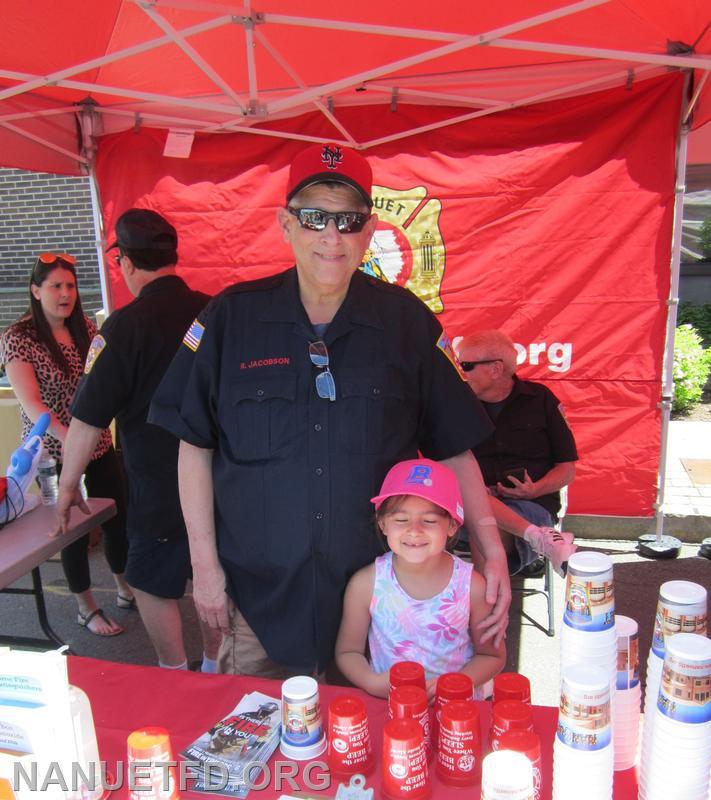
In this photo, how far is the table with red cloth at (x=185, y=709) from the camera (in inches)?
48.3

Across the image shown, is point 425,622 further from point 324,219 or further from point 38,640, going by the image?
point 38,640

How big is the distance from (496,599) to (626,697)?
517 mm

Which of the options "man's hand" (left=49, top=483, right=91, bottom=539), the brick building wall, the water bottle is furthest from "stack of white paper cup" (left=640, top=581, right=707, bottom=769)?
the brick building wall

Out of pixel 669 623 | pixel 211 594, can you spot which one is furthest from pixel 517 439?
pixel 669 623

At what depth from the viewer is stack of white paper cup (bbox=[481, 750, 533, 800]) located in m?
0.94

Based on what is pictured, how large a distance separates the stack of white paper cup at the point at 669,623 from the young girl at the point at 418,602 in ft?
2.02

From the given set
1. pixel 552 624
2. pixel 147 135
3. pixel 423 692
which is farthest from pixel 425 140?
pixel 423 692

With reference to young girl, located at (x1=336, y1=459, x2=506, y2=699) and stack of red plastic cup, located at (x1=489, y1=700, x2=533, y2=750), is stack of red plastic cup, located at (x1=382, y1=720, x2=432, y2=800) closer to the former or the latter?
stack of red plastic cup, located at (x1=489, y1=700, x2=533, y2=750)

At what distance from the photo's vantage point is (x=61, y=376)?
3387mm

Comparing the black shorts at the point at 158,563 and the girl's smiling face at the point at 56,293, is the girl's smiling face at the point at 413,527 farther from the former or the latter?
the girl's smiling face at the point at 56,293

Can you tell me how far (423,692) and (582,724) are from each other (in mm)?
330

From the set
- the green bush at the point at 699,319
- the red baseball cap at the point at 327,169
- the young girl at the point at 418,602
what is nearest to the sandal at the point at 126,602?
the young girl at the point at 418,602

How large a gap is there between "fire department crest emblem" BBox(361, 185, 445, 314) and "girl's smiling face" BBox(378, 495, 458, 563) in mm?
2845

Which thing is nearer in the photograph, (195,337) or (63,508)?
(195,337)
